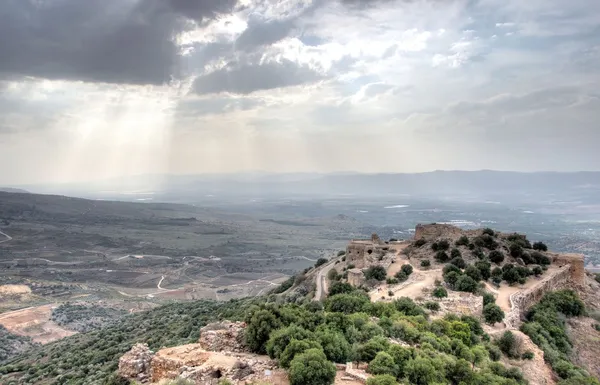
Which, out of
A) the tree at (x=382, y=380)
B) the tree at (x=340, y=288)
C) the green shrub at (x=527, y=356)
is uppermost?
the tree at (x=382, y=380)

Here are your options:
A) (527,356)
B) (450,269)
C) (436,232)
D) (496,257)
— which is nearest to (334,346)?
(527,356)

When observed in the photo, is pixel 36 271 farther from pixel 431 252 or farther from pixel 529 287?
pixel 529 287

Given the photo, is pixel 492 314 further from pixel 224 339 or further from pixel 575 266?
pixel 224 339

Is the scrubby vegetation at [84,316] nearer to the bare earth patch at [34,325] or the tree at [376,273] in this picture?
the bare earth patch at [34,325]

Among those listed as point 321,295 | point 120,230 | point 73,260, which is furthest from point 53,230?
point 321,295

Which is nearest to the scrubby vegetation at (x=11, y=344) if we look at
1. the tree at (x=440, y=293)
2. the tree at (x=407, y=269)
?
the tree at (x=407, y=269)
